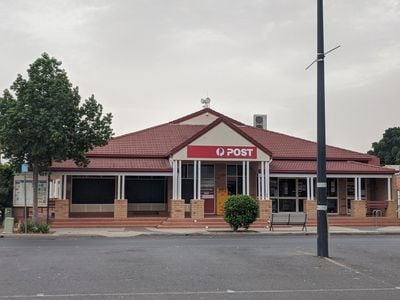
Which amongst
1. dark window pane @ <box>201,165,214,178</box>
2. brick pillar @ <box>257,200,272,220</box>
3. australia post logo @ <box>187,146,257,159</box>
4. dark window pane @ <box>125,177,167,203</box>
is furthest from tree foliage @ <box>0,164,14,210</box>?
A: brick pillar @ <box>257,200,272,220</box>

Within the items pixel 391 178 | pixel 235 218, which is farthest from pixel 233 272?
pixel 391 178

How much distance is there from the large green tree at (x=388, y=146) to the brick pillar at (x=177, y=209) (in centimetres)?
4908

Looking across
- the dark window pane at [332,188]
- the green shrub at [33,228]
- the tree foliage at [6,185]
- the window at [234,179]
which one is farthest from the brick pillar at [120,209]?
the dark window pane at [332,188]

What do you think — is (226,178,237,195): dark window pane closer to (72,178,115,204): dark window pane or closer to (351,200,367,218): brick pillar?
(72,178,115,204): dark window pane

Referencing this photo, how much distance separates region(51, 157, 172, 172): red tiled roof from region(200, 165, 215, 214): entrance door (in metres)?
2.28

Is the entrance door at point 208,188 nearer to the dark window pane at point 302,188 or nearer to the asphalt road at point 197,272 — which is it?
the dark window pane at point 302,188

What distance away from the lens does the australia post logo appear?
2970 centimetres

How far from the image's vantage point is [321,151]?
46.7 feet

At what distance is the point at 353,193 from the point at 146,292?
87.4 feet

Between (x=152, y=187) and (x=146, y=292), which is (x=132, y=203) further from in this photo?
(x=146, y=292)

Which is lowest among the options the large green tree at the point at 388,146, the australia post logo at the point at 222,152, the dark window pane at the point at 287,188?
the dark window pane at the point at 287,188

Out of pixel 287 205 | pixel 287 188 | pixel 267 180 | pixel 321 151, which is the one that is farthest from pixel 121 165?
pixel 321 151

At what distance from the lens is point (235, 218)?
24953 mm

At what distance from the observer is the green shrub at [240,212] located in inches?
982
